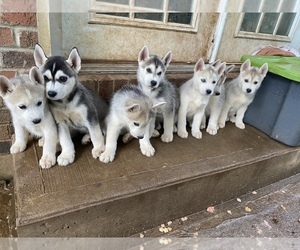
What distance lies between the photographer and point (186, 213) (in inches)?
80.4

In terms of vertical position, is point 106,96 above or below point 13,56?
below

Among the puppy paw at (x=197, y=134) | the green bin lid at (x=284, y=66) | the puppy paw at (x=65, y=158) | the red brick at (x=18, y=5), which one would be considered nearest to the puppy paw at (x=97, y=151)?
the puppy paw at (x=65, y=158)

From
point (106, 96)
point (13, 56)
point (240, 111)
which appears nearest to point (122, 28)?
point (106, 96)

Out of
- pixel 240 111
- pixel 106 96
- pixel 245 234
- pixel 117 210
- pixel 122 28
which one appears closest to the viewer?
pixel 117 210

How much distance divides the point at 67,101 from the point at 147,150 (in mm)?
686

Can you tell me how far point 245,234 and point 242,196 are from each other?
0.44m

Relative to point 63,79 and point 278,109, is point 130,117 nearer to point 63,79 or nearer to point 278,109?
point 63,79

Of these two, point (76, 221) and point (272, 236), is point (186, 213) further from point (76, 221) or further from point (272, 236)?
point (76, 221)

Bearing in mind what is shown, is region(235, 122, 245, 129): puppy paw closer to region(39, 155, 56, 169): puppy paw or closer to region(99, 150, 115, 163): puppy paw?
region(99, 150, 115, 163): puppy paw

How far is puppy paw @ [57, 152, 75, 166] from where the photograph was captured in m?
1.70

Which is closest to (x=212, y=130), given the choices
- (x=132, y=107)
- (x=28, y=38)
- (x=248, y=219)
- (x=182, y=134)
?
(x=182, y=134)

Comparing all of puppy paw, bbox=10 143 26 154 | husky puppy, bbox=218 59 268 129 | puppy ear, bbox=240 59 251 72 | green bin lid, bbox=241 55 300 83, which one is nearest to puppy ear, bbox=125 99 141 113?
puppy paw, bbox=10 143 26 154

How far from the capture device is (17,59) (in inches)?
72.4

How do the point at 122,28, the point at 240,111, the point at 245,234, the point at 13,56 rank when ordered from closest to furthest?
the point at 13,56
the point at 245,234
the point at 122,28
the point at 240,111
